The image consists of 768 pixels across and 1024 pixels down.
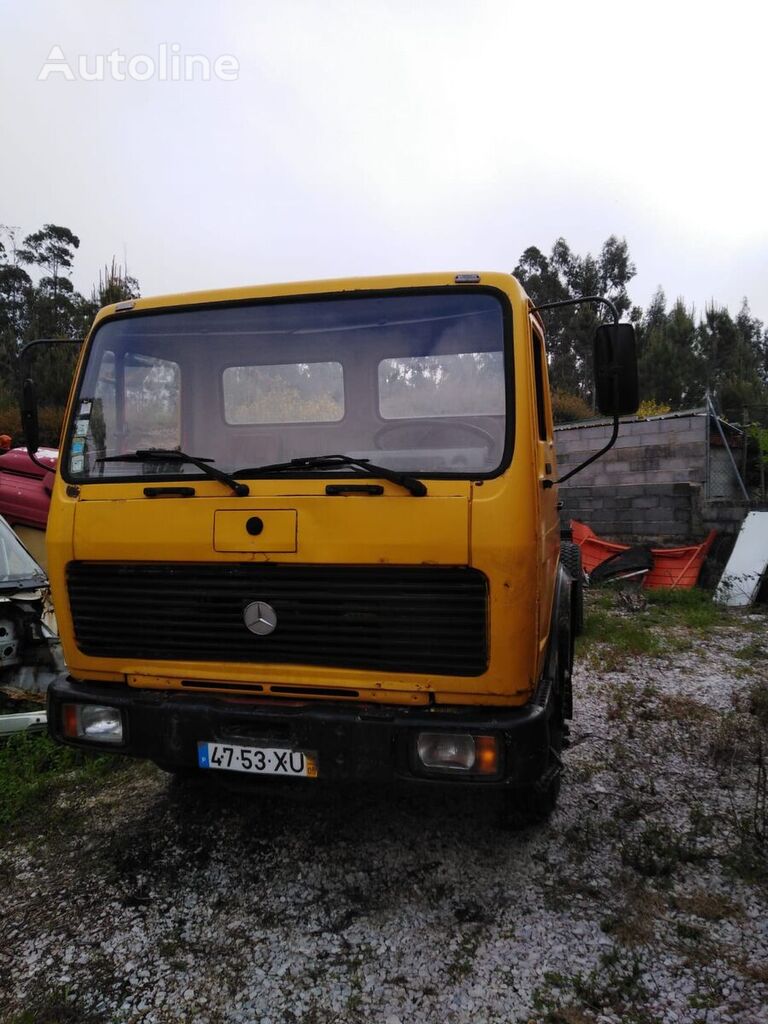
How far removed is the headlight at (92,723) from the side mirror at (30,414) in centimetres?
116

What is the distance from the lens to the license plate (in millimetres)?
2512

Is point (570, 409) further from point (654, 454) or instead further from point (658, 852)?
point (658, 852)

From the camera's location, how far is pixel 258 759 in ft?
8.41

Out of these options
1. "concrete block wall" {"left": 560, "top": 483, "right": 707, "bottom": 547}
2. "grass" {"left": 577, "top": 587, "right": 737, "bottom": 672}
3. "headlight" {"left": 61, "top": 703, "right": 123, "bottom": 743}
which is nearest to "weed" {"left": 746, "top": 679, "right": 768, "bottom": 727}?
"grass" {"left": 577, "top": 587, "right": 737, "bottom": 672}

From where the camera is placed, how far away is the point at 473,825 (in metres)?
3.22

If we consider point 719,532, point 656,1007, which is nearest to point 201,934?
point 656,1007

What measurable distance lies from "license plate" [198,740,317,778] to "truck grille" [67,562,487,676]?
0.31m

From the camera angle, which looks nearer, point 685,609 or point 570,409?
point 685,609

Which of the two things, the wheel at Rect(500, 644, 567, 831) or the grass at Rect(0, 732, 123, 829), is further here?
the grass at Rect(0, 732, 123, 829)

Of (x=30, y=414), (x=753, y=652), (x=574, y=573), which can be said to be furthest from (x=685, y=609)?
(x=30, y=414)

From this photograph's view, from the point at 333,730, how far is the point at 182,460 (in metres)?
1.14

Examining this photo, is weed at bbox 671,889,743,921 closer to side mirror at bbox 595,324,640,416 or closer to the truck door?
the truck door

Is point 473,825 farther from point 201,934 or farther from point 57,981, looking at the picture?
point 57,981

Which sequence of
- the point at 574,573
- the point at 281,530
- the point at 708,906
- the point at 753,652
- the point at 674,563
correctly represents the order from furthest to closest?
the point at 674,563 < the point at 753,652 < the point at 574,573 < the point at 708,906 < the point at 281,530
